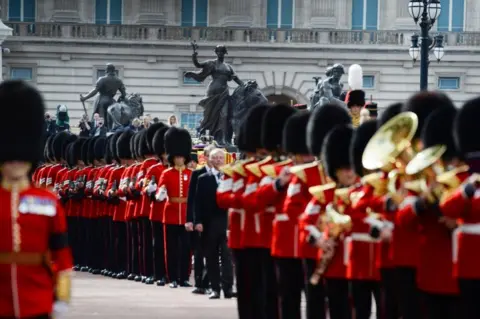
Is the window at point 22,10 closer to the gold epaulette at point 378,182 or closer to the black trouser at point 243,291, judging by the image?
the black trouser at point 243,291

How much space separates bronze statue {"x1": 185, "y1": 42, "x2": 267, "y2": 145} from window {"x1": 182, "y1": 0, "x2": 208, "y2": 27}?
78.0ft

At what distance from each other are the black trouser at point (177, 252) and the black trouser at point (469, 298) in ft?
33.5

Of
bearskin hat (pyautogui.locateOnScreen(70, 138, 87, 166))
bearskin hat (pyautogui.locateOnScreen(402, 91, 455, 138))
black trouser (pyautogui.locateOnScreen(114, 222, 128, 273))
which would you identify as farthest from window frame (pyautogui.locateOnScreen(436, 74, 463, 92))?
bearskin hat (pyautogui.locateOnScreen(402, 91, 455, 138))

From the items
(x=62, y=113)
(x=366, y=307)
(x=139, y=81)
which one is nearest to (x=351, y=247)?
(x=366, y=307)

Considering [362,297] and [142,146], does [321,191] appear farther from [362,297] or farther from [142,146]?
[142,146]

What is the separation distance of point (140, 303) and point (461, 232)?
25.8 ft

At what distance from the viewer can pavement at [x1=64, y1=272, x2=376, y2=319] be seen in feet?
53.8

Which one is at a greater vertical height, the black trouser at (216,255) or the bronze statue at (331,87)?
the bronze statue at (331,87)

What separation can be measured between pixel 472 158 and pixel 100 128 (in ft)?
75.2

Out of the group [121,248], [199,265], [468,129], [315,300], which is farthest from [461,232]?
[121,248]

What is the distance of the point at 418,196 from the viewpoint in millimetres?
10844

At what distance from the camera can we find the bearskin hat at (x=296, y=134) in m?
13.2

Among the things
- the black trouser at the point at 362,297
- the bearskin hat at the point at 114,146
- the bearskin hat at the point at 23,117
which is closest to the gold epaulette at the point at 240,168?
the black trouser at the point at 362,297

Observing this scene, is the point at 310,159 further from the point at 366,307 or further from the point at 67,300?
the point at 67,300
